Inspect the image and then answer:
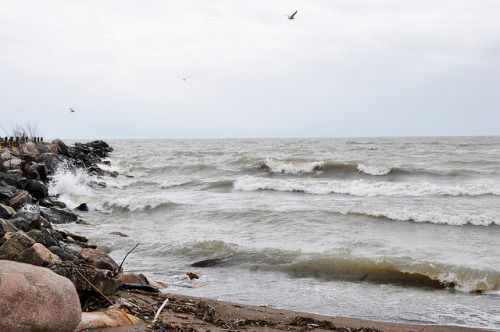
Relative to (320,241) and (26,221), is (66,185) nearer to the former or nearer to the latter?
(26,221)

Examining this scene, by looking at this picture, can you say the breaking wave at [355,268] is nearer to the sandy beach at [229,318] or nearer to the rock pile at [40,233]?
the sandy beach at [229,318]

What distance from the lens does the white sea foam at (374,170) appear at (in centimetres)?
2055

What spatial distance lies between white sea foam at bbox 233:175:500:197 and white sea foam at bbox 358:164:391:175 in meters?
4.29

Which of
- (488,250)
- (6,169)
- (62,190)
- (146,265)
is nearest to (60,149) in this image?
(62,190)

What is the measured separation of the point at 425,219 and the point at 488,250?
2483mm

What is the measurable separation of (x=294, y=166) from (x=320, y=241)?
1446 centimetres

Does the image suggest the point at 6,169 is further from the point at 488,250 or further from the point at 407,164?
the point at 407,164

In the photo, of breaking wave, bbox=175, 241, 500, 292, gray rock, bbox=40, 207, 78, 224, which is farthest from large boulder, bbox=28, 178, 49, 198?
breaking wave, bbox=175, 241, 500, 292

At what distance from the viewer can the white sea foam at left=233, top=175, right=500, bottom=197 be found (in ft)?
48.2

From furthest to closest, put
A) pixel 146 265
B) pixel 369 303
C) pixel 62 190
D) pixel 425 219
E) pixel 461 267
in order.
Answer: pixel 62 190, pixel 425 219, pixel 146 265, pixel 461 267, pixel 369 303

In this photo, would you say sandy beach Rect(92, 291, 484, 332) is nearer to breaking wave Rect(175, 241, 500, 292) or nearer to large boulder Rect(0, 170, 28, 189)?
breaking wave Rect(175, 241, 500, 292)

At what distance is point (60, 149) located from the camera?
807 inches

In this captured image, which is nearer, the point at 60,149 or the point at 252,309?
the point at 252,309

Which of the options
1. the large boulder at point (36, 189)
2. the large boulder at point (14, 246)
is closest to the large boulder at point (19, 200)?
the large boulder at point (36, 189)
